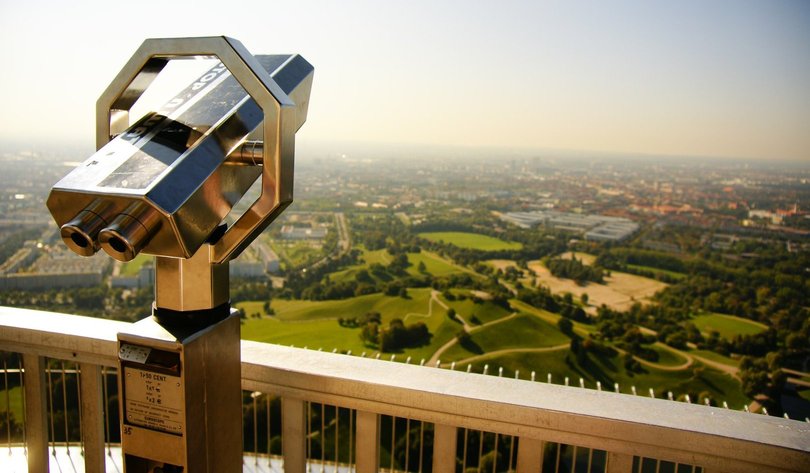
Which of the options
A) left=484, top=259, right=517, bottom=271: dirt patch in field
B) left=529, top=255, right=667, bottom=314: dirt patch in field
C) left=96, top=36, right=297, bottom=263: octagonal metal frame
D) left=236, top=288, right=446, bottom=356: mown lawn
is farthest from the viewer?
left=484, top=259, right=517, bottom=271: dirt patch in field

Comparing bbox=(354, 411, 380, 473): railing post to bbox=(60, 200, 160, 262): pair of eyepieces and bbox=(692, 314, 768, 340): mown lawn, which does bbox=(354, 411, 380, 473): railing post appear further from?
bbox=(692, 314, 768, 340): mown lawn

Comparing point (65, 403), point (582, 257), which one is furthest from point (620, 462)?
point (582, 257)

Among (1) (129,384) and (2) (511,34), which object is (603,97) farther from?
(1) (129,384)

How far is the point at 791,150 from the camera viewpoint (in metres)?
9.68

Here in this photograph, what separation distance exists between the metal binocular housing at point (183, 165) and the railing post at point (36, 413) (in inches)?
34.8

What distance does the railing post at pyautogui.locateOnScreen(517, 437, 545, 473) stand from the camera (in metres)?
1.12

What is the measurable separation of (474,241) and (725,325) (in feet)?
19.8

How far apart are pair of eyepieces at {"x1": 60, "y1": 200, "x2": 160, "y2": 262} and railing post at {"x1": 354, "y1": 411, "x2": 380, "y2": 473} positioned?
0.71 metres

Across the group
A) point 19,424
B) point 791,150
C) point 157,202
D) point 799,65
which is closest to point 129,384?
point 157,202

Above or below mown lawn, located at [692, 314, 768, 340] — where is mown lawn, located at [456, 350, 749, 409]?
below

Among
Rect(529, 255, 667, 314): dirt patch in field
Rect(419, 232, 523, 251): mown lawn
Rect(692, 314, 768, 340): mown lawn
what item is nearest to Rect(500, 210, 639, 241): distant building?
Rect(419, 232, 523, 251): mown lawn

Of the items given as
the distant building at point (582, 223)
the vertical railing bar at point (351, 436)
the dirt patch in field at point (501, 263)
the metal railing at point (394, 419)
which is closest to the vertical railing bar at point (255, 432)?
the metal railing at point (394, 419)

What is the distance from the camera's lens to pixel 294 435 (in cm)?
126

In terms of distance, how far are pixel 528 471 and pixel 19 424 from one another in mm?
1549
